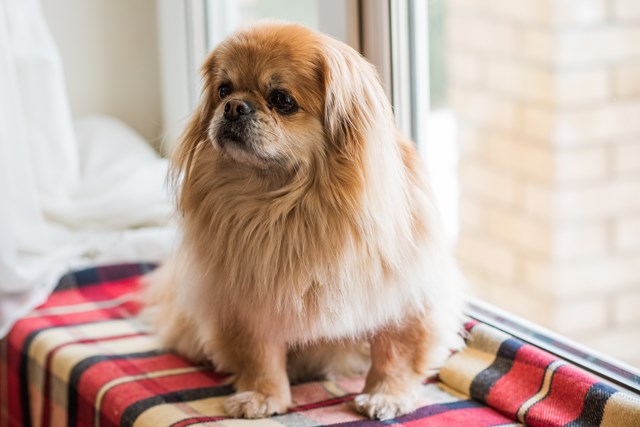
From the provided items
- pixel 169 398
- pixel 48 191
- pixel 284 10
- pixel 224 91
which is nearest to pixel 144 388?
pixel 169 398

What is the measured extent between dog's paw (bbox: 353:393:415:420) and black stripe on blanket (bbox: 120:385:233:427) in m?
0.24

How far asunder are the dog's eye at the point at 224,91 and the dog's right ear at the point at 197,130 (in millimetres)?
24

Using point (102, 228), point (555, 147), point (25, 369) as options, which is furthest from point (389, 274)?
point (102, 228)

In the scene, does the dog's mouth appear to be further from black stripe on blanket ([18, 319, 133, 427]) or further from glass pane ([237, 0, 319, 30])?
black stripe on blanket ([18, 319, 133, 427])

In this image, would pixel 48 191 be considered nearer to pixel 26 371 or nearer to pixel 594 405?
pixel 26 371

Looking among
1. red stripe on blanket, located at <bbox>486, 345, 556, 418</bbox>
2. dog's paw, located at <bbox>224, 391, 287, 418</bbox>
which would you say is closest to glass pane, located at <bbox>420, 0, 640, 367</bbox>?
red stripe on blanket, located at <bbox>486, 345, 556, 418</bbox>

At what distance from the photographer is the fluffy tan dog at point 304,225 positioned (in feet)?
4.28

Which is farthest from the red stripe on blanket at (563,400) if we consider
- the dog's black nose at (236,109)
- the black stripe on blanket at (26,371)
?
the black stripe on blanket at (26,371)

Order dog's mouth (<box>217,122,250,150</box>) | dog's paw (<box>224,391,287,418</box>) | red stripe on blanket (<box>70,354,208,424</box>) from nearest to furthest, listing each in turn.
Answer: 1. dog's mouth (<box>217,122,250,150</box>)
2. dog's paw (<box>224,391,287,418</box>)
3. red stripe on blanket (<box>70,354,208,424</box>)

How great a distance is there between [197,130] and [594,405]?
2.38 ft

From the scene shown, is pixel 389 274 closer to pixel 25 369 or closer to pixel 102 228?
pixel 25 369

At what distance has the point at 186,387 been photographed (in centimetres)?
153

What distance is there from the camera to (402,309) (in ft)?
4.60

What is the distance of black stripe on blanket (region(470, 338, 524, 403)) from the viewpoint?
1.46m
